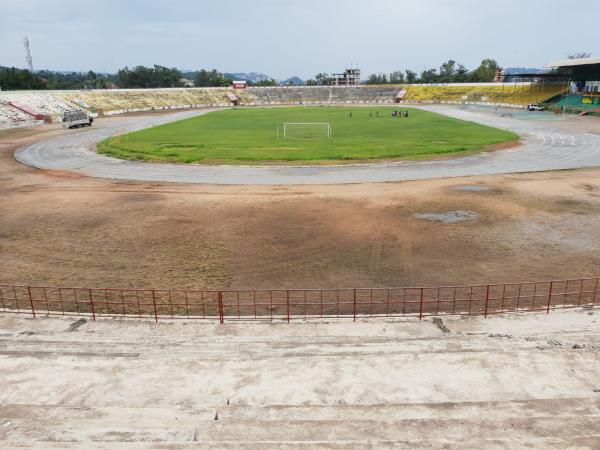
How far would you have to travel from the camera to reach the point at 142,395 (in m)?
11.5

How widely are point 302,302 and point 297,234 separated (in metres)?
7.47

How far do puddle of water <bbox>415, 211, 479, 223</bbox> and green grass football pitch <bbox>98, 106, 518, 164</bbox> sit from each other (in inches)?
698

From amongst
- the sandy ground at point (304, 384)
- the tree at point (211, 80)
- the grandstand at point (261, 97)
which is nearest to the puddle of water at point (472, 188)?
the sandy ground at point (304, 384)

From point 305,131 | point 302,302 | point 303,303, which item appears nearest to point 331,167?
point 302,302

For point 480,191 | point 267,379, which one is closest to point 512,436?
point 267,379

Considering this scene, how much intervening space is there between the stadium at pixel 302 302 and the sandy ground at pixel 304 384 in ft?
0.19

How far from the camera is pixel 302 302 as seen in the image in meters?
17.2

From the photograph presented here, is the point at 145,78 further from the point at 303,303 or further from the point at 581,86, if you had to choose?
the point at 303,303

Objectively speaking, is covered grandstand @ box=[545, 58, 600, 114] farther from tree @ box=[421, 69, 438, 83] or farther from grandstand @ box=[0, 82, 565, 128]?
tree @ box=[421, 69, 438, 83]

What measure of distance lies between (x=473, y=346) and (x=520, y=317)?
292 cm

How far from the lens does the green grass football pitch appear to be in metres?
45.8

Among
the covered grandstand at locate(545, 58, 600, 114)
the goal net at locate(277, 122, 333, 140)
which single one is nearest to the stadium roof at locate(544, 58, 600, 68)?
the covered grandstand at locate(545, 58, 600, 114)

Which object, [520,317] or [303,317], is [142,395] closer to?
[303,317]

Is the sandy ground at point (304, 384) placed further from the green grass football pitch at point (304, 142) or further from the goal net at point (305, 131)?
the goal net at point (305, 131)
